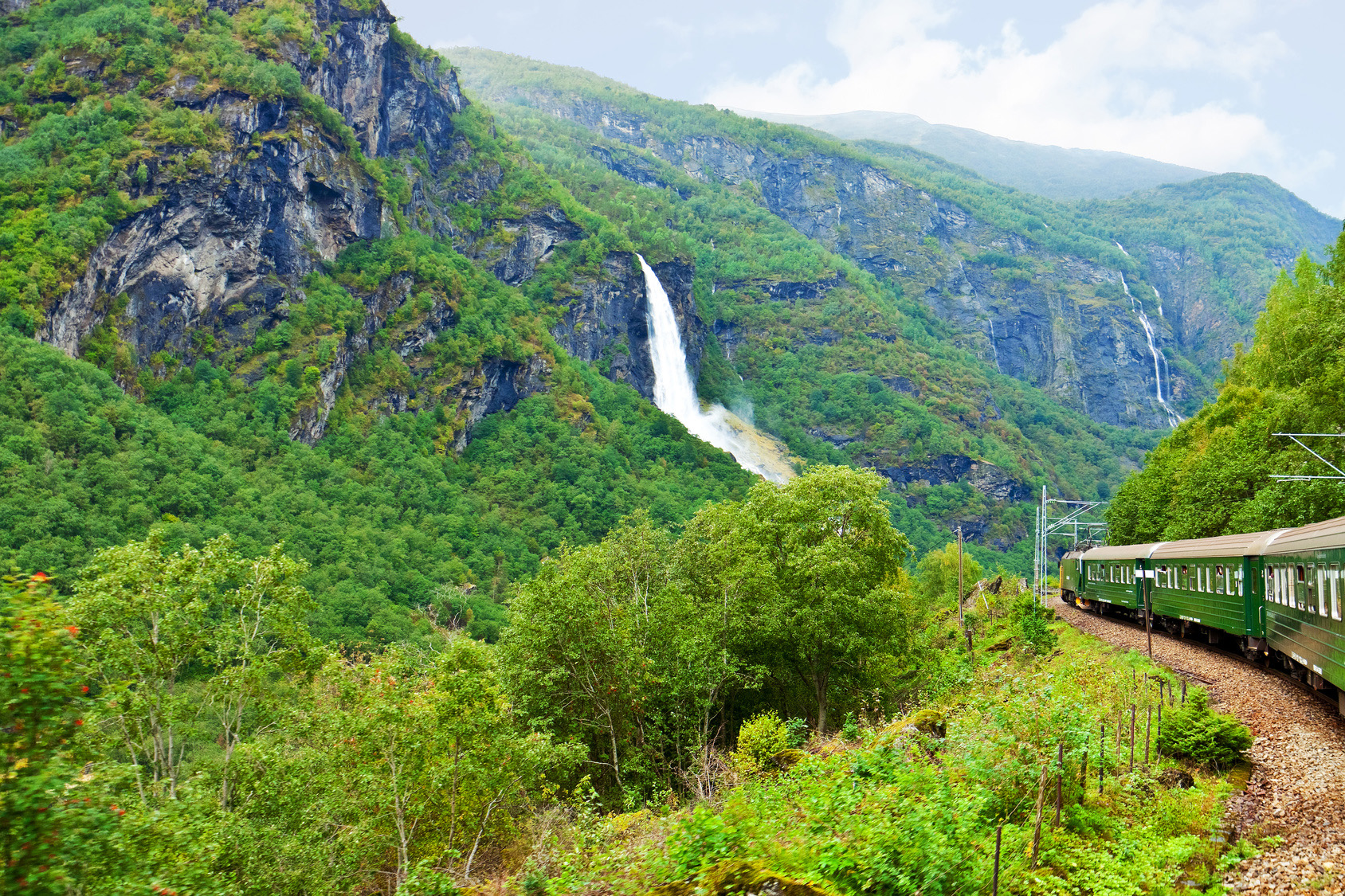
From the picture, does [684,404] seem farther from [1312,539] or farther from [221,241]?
[1312,539]

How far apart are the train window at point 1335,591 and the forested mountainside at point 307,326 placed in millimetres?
69300

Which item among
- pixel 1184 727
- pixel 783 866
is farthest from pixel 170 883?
pixel 1184 727

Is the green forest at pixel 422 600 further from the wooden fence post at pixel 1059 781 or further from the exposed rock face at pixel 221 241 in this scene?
the exposed rock face at pixel 221 241

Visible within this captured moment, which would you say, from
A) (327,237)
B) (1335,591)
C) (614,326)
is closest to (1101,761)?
(1335,591)

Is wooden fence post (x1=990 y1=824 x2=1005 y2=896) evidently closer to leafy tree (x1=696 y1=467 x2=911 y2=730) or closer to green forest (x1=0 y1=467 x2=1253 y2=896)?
green forest (x1=0 y1=467 x2=1253 y2=896)

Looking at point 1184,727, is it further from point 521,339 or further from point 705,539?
point 521,339

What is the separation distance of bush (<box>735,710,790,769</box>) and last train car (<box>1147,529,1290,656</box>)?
38.6ft

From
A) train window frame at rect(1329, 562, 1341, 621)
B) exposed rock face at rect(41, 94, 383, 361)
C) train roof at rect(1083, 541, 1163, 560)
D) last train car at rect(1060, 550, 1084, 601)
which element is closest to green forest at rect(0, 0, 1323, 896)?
exposed rock face at rect(41, 94, 383, 361)

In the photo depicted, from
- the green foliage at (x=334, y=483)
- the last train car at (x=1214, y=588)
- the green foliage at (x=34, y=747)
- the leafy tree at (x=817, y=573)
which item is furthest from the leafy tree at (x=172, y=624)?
the green foliage at (x=334, y=483)

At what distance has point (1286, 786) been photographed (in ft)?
35.2

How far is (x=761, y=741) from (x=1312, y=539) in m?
11.9

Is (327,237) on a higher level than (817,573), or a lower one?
higher

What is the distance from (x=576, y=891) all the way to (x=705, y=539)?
21.9 meters

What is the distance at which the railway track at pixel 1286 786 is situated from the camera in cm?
823
